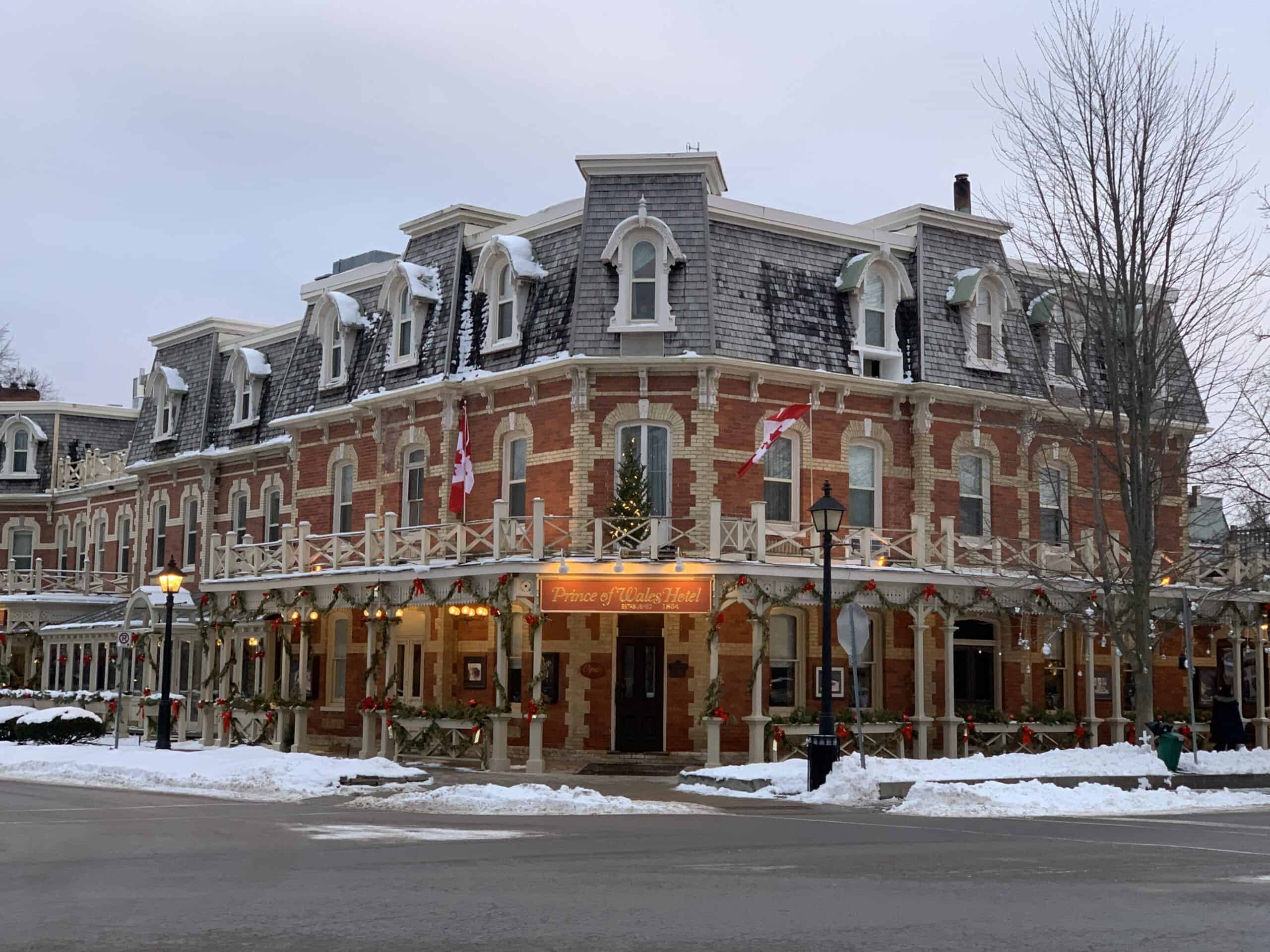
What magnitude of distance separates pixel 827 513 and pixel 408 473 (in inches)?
509

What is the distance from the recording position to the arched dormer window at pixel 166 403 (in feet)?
137

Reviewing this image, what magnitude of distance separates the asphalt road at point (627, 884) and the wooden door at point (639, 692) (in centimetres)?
986

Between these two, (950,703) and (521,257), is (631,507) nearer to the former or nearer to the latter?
(521,257)

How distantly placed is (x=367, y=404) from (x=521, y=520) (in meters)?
5.91

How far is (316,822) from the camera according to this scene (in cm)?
1641

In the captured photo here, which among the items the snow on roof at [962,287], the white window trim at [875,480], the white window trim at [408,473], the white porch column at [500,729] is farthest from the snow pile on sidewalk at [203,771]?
the snow on roof at [962,287]

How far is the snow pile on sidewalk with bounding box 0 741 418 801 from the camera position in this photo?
842 inches

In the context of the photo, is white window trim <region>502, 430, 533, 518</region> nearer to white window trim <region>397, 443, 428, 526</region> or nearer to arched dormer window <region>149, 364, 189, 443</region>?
white window trim <region>397, 443, 428, 526</region>

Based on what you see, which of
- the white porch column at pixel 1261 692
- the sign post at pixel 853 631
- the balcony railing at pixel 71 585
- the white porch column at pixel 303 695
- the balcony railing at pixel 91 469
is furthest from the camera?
the balcony railing at pixel 91 469

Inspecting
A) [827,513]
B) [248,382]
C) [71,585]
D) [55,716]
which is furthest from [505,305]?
[71,585]

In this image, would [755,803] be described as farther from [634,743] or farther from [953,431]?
[953,431]

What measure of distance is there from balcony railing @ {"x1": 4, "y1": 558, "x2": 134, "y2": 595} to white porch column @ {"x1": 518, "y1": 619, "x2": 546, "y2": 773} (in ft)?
81.4

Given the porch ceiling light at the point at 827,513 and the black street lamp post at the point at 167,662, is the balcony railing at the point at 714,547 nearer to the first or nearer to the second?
the black street lamp post at the point at 167,662

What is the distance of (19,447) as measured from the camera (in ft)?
169
